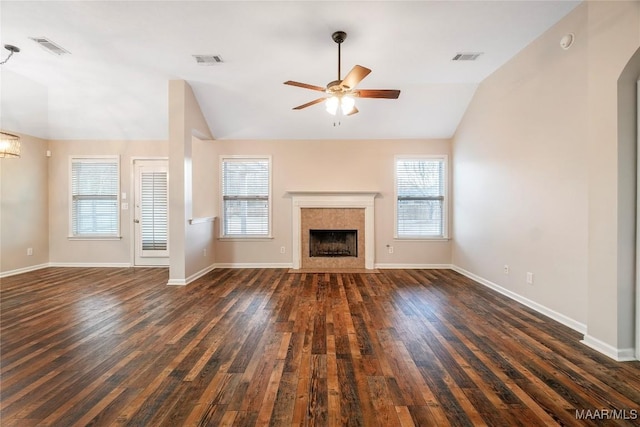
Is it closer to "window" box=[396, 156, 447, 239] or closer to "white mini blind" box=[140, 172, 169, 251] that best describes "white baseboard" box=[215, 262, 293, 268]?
"white mini blind" box=[140, 172, 169, 251]

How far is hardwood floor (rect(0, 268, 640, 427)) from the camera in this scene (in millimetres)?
1668

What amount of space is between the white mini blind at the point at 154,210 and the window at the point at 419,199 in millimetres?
4723

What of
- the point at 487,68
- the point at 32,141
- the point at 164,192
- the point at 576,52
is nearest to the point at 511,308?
the point at 576,52

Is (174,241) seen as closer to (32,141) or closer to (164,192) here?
(164,192)

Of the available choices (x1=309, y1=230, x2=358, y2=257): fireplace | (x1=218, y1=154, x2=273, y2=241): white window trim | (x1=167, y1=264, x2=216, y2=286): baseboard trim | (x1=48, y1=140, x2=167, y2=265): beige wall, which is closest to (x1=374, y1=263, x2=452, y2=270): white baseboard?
(x1=309, y1=230, x2=358, y2=257): fireplace

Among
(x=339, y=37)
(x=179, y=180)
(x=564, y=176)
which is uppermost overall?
(x=339, y=37)

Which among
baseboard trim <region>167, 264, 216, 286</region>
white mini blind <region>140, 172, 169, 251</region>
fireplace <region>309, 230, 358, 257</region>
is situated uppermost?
white mini blind <region>140, 172, 169, 251</region>

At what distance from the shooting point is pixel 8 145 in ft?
13.0

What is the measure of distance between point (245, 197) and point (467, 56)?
440 centimetres

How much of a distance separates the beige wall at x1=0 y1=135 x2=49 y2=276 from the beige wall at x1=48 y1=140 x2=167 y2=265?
14cm

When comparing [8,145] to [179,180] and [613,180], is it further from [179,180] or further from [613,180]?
[613,180]

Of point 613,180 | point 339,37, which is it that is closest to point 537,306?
point 613,180

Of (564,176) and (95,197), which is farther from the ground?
(564,176)

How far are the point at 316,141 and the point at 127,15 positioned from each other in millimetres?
3516
